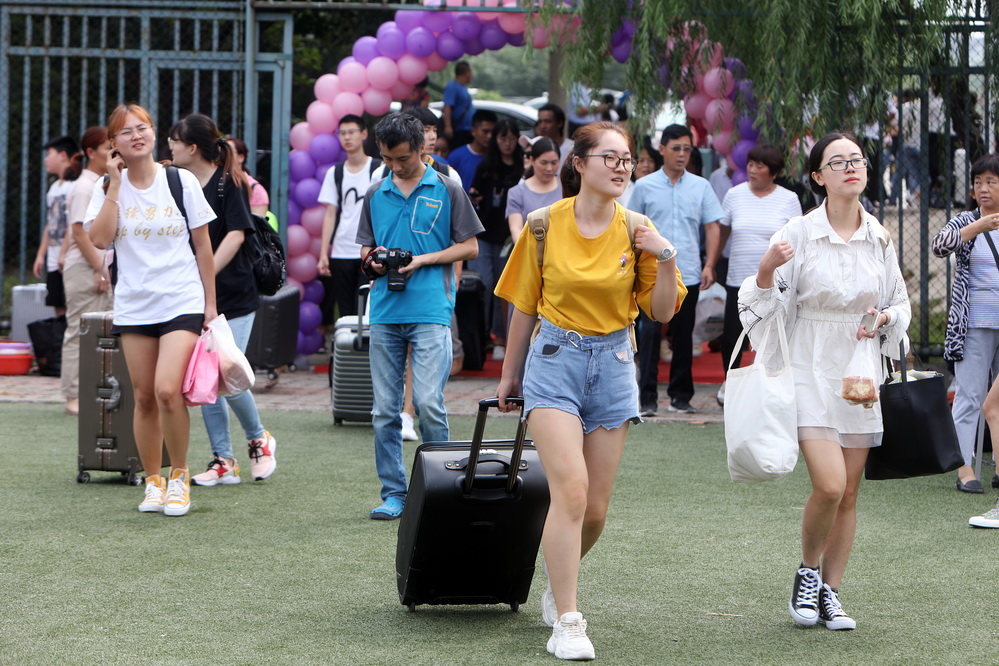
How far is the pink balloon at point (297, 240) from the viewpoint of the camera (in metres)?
11.8

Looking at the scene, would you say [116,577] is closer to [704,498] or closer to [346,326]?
[704,498]

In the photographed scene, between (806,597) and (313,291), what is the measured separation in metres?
8.00

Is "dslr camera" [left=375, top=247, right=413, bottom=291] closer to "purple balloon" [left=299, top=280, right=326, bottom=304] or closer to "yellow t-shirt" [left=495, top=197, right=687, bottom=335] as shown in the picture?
"yellow t-shirt" [left=495, top=197, right=687, bottom=335]

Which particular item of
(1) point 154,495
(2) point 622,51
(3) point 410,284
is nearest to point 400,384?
(3) point 410,284

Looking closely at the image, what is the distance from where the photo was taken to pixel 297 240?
38.8ft

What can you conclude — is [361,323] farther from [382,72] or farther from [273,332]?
[382,72]

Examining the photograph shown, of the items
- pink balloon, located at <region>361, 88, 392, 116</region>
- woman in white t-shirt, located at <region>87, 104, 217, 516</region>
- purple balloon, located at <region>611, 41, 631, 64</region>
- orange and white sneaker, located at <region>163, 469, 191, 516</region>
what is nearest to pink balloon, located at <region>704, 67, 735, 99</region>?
purple balloon, located at <region>611, 41, 631, 64</region>

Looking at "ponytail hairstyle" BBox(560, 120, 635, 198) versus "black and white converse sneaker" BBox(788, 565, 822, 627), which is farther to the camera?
"black and white converse sneaker" BBox(788, 565, 822, 627)

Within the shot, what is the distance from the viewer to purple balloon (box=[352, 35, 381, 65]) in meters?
12.0

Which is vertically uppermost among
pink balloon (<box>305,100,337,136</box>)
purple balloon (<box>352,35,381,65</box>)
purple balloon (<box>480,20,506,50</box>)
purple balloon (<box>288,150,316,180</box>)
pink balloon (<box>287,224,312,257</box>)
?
purple balloon (<box>480,20,506,50</box>)

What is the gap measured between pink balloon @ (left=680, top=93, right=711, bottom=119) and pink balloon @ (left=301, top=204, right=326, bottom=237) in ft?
10.9

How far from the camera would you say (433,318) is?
6270 mm

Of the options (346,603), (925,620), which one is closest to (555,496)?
(346,603)

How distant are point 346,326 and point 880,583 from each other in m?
4.74
